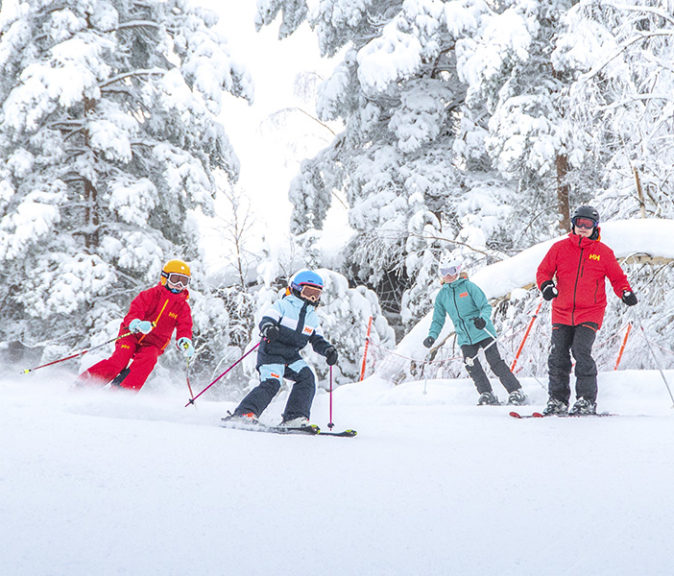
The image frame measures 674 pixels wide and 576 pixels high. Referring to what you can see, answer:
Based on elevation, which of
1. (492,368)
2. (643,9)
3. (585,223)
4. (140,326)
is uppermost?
(643,9)

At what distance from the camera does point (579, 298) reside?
561cm

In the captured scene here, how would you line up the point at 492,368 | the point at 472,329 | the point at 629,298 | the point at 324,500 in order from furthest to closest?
1. the point at 472,329
2. the point at 492,368
3. the point at 629,298
4. the point at 324,500

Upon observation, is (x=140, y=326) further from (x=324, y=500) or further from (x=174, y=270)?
(x=324, y=500)

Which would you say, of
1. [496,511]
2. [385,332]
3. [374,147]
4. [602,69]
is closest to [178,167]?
[374,147]

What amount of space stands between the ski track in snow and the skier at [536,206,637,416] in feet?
3.23

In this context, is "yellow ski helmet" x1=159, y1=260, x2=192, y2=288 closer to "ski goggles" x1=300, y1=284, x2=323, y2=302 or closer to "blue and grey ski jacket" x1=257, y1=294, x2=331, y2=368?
"blue and grey ski jacket" x1=257, y1=294, x2=331, y2=368

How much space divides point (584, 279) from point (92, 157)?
37.0ft

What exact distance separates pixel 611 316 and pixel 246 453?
7.16 metres

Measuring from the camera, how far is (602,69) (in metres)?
8.55

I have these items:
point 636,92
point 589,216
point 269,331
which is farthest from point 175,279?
point 636,92

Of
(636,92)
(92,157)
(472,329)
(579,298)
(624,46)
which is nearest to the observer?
(579,298)

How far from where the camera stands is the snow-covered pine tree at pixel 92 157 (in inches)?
499

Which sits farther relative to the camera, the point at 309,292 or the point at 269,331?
the point at 309,292

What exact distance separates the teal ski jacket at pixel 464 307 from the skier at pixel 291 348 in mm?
1966
